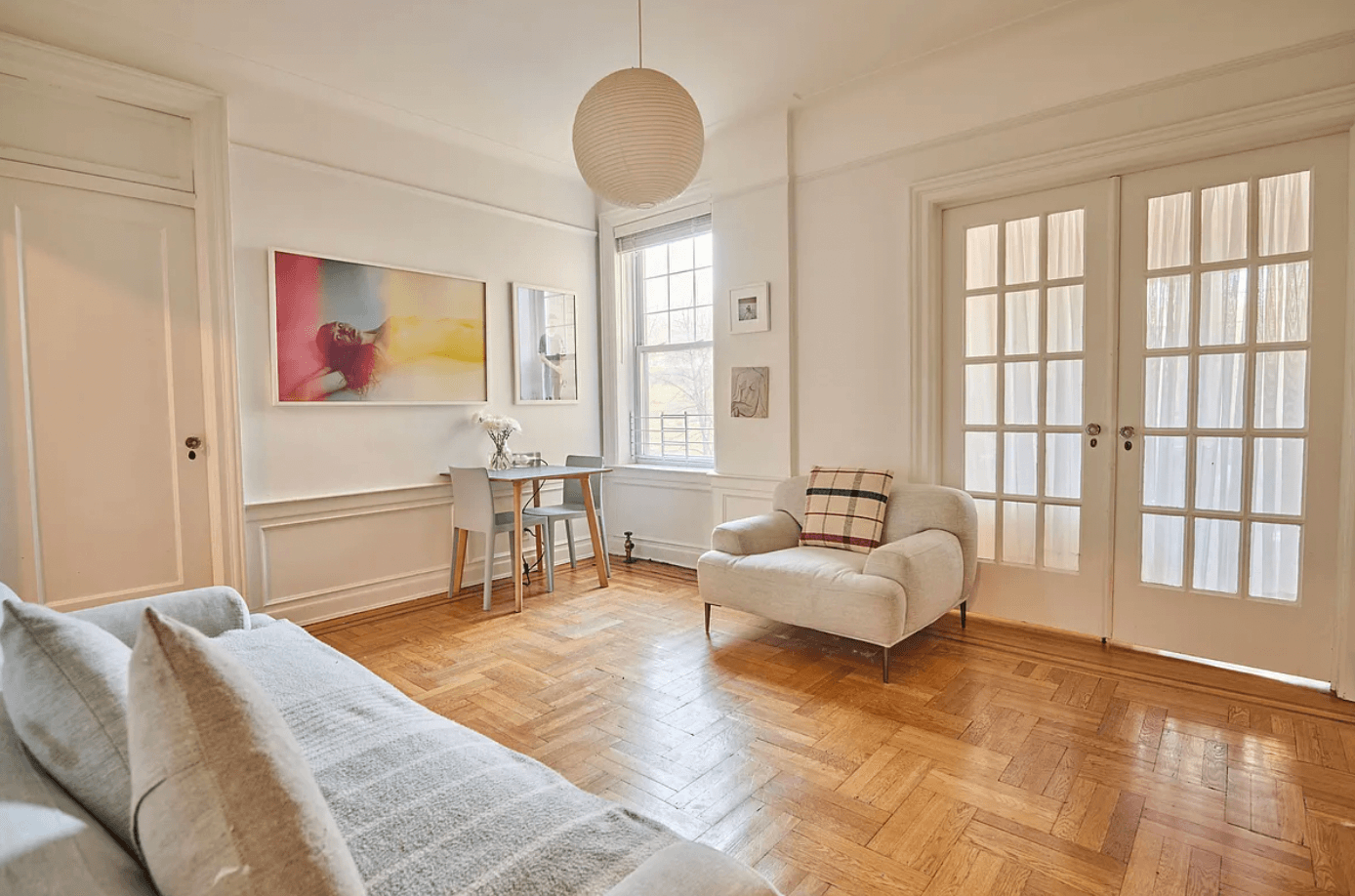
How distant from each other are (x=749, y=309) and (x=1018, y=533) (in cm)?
202

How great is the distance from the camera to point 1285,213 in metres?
2.64

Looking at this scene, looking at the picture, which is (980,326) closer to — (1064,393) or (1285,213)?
(1064,393)

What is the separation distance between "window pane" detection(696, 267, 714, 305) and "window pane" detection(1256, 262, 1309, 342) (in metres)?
2.94

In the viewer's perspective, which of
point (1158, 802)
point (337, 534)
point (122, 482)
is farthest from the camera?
point (337, 534)

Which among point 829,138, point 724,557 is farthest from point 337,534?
point 829,138

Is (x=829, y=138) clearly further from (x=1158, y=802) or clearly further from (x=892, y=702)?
(x=1158, y=802)

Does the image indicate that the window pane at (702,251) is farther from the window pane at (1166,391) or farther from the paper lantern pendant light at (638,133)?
the window pane at (1166,391)

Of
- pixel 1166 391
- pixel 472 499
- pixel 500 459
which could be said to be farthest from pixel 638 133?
pixel 500 459

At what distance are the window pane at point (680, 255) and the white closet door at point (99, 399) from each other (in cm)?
288

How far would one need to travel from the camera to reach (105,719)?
0.81m

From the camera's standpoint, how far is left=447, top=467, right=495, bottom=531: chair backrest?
12.5ft

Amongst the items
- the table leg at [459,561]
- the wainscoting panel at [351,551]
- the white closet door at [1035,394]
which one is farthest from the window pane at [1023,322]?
the table leg at [459,561]

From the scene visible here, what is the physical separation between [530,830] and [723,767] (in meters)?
1.27

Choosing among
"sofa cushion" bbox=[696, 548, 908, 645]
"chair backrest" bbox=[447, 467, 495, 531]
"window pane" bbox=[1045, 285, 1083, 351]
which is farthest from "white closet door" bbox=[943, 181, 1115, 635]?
"chair backrest" bbox=[447, 467, 495, 531]
